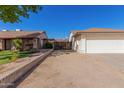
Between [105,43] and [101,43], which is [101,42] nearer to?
[101,43]

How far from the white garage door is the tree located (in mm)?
7820

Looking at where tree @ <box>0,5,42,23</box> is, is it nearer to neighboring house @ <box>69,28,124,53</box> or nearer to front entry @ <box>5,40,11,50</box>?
neighboring house @ <box>69,28,124,53</box>

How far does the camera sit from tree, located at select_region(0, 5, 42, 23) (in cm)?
1574

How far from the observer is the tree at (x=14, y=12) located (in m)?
15.7

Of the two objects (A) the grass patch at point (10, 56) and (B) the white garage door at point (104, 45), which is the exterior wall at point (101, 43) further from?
(A) the grass patch at point (10, 56)

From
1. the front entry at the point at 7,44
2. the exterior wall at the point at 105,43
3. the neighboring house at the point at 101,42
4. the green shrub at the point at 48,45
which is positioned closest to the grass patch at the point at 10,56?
the neighboring house at the point at 101,42

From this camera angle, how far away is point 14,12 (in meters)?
16.7

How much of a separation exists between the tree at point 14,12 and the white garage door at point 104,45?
7.82 metres

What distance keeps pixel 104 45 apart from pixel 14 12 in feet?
38.1
